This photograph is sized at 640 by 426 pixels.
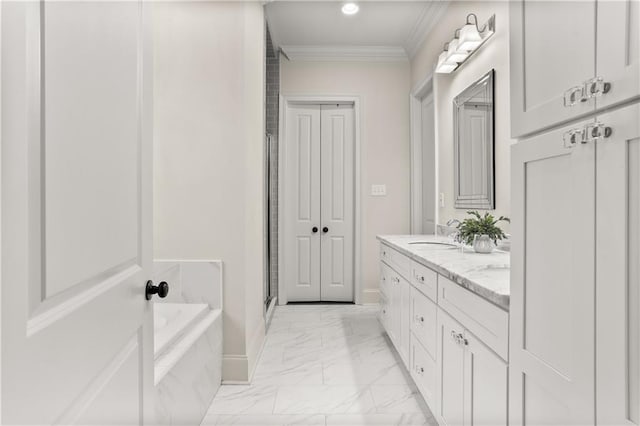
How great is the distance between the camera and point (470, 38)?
8.55 feet

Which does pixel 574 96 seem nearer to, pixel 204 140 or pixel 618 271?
pixel 618 271

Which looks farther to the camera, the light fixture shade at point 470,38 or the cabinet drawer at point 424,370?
the light fixture shade at point 470,38

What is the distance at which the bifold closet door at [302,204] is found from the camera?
4449 millimetres

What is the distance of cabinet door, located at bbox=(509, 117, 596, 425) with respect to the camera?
0.80 m

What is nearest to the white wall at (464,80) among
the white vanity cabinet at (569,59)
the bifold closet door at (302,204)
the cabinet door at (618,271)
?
the bifold closet door at (302,204)

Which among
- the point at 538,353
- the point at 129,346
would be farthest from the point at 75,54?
the point at 538,353

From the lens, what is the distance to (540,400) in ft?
3.15

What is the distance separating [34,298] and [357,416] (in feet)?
6.01

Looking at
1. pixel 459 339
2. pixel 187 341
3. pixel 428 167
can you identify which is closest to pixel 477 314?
pixel 459 339

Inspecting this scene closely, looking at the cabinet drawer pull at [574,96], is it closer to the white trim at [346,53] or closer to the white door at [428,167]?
the white door at [428,167]

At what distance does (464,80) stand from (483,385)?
2.31 metres

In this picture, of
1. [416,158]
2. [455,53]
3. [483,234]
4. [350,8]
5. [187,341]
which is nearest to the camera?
[187,341]

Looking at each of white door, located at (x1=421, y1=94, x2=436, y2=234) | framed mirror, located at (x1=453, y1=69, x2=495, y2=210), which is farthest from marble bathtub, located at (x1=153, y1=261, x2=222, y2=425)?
white door, located at (x1=421, y1=94, x2=436, y2=234)

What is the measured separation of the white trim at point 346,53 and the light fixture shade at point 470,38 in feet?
5.58
